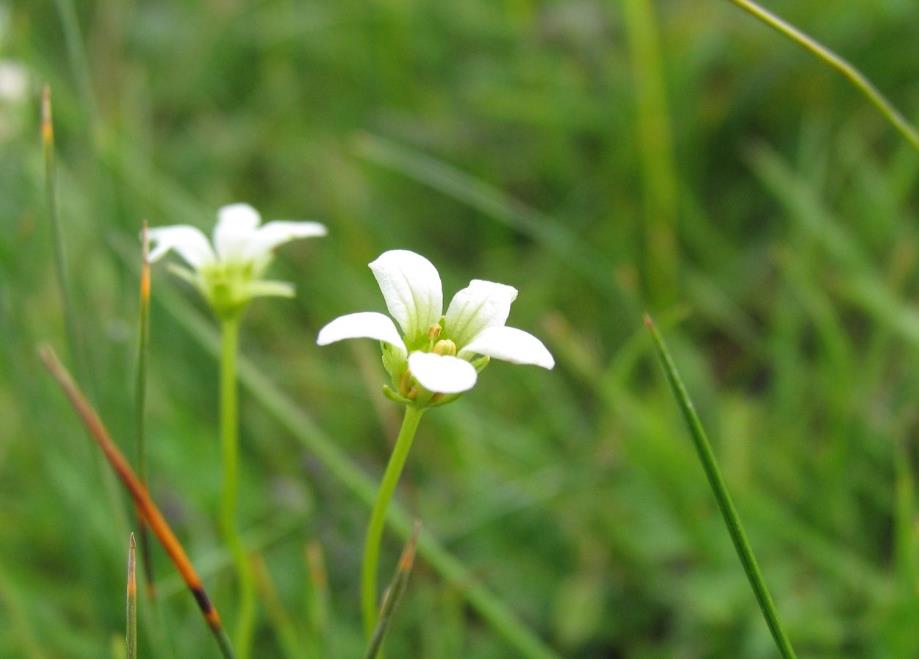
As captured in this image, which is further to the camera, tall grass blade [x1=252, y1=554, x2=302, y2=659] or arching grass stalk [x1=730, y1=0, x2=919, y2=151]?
tall grass blade [x1=252, y1=554, x2=302, y2=659]

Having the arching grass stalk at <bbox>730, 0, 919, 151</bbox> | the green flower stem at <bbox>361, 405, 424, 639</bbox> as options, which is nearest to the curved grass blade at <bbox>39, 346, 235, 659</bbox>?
the green flower stem at <bbox>361, 405, 424, 639</bbox>

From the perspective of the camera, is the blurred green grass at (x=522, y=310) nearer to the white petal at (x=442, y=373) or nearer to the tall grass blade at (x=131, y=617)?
the tall grass blade at (x=131, y=617)

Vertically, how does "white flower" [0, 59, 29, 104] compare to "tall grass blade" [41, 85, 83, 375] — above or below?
above

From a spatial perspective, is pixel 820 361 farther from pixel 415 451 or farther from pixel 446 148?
pixel 446 148

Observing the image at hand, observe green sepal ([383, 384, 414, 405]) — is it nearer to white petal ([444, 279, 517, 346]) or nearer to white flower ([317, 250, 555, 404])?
white flower ([317, 250, 555, 404])

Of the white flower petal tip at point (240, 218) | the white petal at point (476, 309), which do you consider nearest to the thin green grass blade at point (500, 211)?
the white flower petal tip at point (240, 218)

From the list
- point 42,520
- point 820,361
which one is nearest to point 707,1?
point 820,361

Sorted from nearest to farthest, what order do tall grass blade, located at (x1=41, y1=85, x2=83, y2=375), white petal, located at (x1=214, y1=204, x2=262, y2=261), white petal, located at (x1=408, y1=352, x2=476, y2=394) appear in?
white petal, located at (x1=408, y1=352, x2=476, y2=394) < tall grass blade, located at (x1=41, y1=85, x2=83, y2=375) < white petal, located at (x1=214, y1=204, x2=262, y2=261)
